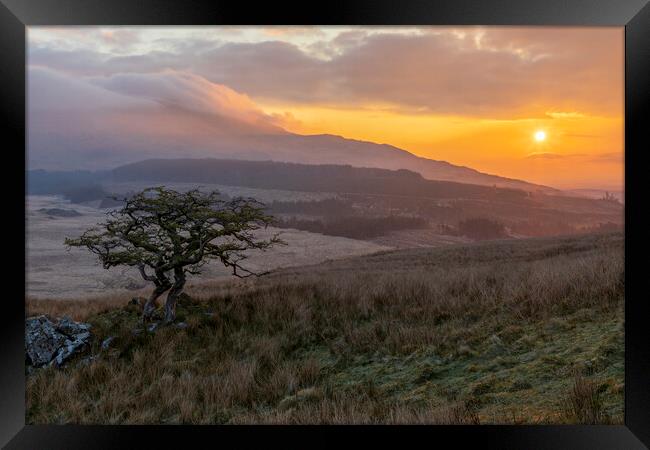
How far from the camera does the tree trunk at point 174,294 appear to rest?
258 inches

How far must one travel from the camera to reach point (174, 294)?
6633mm

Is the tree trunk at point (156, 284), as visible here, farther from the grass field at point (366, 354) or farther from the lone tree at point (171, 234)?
the grass field at point (366, 354)

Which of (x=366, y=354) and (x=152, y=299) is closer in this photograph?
(x=366, y=354)

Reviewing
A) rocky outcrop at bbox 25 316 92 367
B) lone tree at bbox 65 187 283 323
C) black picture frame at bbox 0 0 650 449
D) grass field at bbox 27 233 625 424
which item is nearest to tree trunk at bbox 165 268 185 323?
lone tree at bbox 65 187 283 323

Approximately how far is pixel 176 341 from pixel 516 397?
4.07m

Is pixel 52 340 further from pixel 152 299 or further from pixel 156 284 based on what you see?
pixel 156 284

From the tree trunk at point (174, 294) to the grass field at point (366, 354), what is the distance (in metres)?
0.24

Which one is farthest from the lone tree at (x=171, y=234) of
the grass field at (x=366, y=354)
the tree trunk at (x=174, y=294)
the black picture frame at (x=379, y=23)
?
the black picture frame at (x=379, y=23)

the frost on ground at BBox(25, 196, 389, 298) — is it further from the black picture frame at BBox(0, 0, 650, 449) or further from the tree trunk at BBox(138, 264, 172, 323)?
the black picture frame at BBox(0, 0, 650, 449)

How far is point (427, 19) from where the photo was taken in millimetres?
3689

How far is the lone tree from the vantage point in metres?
6.57

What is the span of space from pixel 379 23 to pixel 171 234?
430 centimetres

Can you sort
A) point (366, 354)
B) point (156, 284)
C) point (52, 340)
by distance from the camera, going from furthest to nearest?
1. point (156, 284)
2. point (52, 340)
3. point (366, 354)

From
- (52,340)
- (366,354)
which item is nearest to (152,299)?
(52,340)
